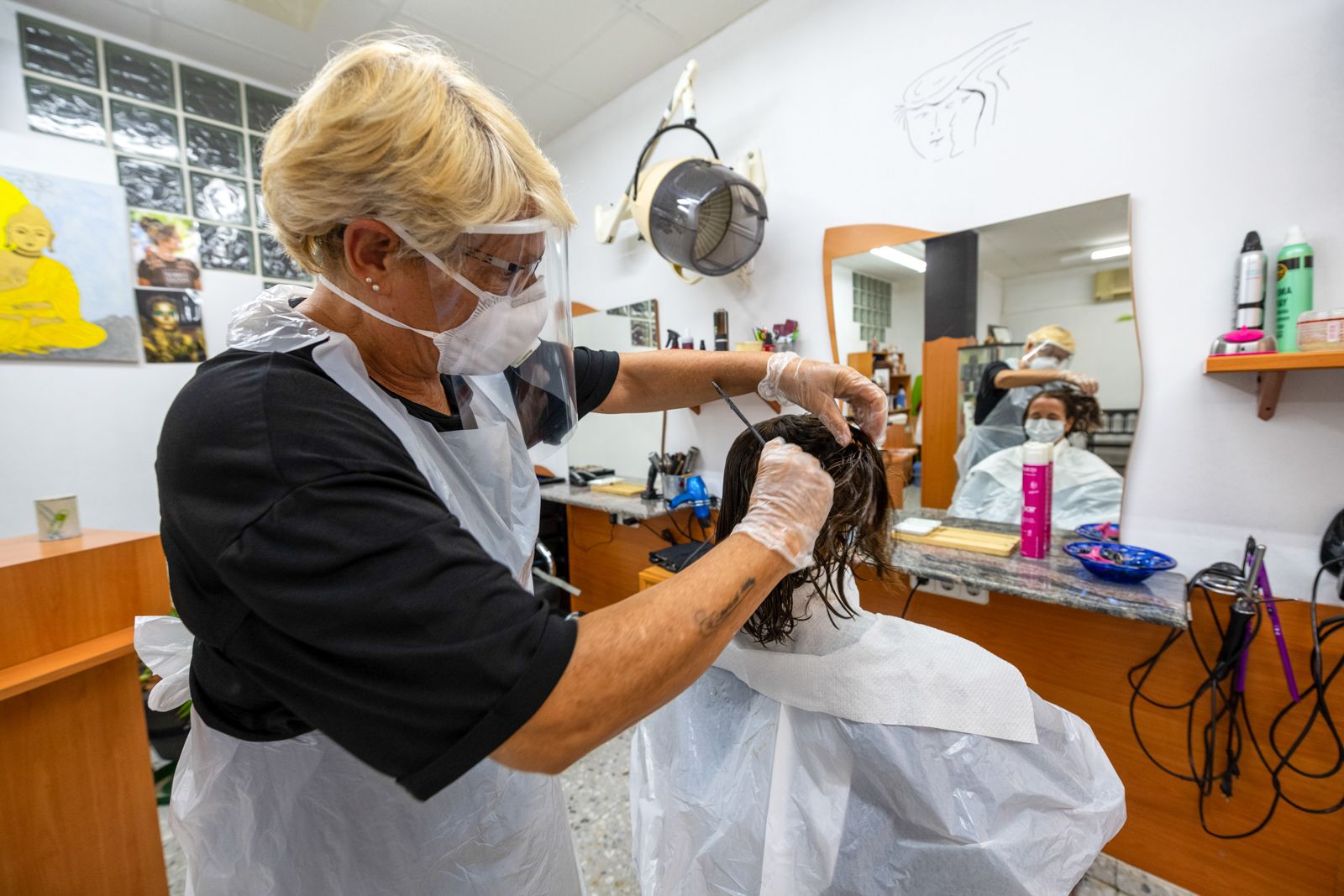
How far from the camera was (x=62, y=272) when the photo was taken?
85.5 inches

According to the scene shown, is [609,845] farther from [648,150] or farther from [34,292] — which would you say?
[34,292]

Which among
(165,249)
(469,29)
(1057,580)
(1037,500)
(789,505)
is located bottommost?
(1057,580)

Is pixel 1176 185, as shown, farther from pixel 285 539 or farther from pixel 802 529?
pixel 285 539

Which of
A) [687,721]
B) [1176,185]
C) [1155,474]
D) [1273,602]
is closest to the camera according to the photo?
[687,721]

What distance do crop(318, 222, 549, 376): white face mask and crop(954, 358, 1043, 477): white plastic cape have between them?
4.95 ft

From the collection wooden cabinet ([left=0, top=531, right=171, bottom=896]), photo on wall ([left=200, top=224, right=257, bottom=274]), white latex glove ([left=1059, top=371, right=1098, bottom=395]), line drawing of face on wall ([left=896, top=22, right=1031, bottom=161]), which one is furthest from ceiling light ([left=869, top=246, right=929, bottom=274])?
photo on wall ([left=200, top=224, right=257, bottom=274])

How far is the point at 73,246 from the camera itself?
7.22 feet

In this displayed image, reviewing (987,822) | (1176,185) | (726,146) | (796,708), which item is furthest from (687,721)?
(726,146)

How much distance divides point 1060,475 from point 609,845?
1.83 meters

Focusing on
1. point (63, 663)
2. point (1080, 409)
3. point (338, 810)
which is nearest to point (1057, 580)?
point (1080, 409)

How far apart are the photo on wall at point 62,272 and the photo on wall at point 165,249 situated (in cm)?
6

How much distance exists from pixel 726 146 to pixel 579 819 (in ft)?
8.83

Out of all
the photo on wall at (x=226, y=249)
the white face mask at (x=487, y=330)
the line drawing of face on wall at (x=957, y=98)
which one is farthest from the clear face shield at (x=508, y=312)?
the photo on wall at (x=226, y=249)

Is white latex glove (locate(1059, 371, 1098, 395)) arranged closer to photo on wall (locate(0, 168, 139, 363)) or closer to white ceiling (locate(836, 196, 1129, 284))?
white ceiling (locate(836, 196, 1129, 284))
